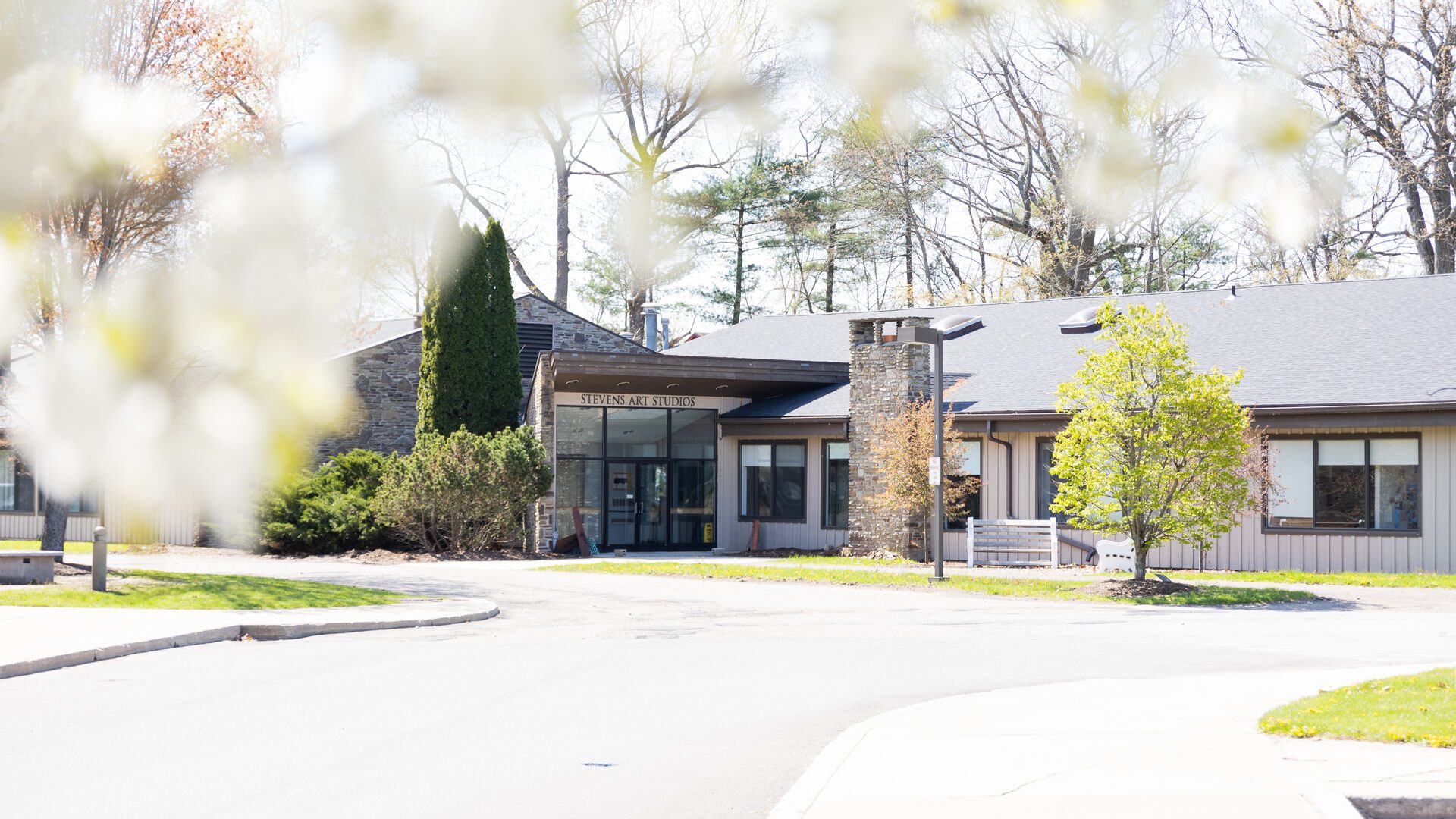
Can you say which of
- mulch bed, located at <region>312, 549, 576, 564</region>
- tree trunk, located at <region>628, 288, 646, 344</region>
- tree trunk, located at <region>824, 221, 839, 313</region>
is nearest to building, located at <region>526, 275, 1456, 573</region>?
mulch bed, located at <region>312, 549, 576, 564</region>

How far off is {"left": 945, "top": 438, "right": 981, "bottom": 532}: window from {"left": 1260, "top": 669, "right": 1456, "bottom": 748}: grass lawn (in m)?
18.1

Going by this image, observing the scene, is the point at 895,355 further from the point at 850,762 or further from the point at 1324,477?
the point at 850,762

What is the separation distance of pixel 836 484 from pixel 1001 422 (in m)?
4.55

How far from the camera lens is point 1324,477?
81.7 ft

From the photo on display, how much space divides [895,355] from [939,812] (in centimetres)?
2334

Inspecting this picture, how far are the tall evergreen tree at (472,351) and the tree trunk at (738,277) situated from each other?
2226 cm

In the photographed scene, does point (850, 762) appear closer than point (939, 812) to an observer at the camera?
No

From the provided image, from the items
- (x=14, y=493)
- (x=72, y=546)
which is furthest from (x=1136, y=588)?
(x=14, y=493)

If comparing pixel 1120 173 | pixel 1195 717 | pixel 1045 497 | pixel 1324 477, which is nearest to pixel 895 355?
pixel 1045 497

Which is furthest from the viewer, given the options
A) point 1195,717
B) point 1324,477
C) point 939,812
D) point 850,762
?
point 1324,477

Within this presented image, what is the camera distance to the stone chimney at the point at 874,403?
28.7 meters

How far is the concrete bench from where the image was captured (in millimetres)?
18962

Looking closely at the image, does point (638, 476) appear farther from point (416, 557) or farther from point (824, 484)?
point (416, 557)

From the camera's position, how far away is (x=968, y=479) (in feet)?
92.9
